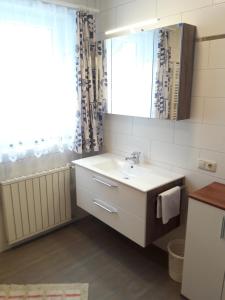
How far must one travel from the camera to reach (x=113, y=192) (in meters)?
2.13

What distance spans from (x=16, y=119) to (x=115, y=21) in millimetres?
1338

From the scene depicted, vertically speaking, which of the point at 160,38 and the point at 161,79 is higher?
the point at 160,38

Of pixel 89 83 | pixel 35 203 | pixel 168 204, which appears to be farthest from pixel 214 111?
pixel 35 203

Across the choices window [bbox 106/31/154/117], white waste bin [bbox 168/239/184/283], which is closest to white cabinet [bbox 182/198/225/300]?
white waste bin [bbox 168/239/184/283]

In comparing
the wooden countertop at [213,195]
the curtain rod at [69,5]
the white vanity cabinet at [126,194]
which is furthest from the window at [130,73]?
the wooden countertop at [213,195]

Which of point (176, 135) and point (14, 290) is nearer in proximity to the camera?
point (14, 290)

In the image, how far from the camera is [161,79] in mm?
2016

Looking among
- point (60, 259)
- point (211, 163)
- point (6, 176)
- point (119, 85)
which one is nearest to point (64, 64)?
point (119, 85)

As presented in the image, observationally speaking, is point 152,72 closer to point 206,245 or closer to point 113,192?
point 113,192

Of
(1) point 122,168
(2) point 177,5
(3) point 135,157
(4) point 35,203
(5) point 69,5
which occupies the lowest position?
(4) point 35,203

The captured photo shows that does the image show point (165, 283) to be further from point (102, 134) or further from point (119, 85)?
point (119, 85)

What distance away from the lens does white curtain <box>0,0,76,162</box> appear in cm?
209

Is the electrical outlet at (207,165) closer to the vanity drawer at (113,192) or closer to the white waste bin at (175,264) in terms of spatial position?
the vanity drawer at (113,192)

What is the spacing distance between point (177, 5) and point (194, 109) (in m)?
0.80
